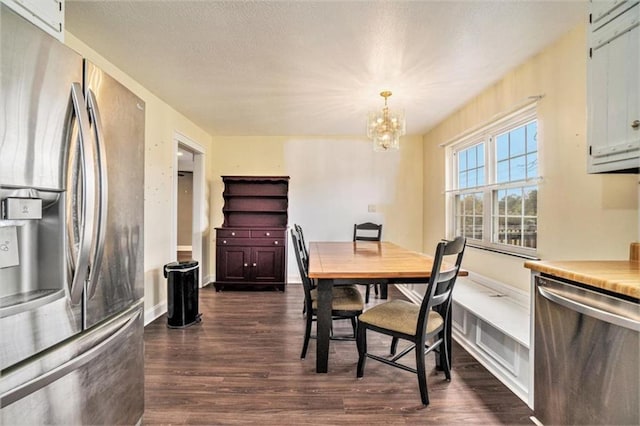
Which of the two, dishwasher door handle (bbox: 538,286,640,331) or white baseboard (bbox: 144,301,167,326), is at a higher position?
dishwasher door handle (bbox: 538,286,640,331)

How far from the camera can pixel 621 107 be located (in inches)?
51.8

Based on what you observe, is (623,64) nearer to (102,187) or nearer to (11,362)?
(102,187)

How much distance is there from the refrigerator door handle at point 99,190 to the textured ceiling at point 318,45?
1093 mm

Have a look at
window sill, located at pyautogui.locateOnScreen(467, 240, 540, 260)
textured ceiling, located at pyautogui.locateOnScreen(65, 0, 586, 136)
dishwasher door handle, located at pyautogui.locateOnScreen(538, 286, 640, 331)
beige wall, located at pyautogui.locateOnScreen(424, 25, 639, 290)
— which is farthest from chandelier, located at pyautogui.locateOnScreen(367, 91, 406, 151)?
dishwasher door handle, located at pyautogui.locateOnScreen(538, 286, 640, 331)

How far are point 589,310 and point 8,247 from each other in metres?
2.02

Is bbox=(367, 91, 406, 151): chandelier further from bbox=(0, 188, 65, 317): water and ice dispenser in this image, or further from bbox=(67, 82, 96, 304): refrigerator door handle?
bbox=(0, 188, 65, 317): water and ice dispenser

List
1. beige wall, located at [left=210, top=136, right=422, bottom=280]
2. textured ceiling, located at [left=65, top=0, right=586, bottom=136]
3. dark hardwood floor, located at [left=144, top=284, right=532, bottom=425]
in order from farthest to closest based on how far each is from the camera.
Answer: beige wall, located at [left=210, top=136, right=422, bottom=280] < textured ceiling, located at [left=65, top=0, right=586, bottom=136] < dark hardwood floor, located at [left=144, top=284, right=532, bottom=425]

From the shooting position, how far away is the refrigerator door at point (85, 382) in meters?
0.85

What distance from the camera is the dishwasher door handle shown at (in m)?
0.94

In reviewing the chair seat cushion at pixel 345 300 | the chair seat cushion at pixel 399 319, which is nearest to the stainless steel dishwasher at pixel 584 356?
the chair seat cushion at pixel 399 319

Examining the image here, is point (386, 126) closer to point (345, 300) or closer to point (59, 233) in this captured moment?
point (345, 300)

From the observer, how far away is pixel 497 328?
196 centimetres

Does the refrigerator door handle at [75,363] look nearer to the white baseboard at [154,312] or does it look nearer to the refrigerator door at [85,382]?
the refrigerator door at [85,382]

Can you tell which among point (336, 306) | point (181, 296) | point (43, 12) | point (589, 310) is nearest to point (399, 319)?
point (336, 306)
